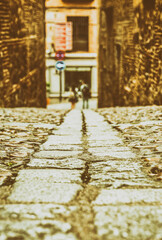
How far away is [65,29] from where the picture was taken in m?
22.7

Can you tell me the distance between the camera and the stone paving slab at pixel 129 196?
2.05 meters

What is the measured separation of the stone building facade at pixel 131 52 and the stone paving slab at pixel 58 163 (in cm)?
631

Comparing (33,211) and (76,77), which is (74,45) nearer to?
(76,77)

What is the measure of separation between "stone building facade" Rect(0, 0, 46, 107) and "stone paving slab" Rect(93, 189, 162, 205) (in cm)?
679

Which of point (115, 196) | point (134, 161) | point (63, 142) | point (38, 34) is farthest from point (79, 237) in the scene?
point (38, 34)

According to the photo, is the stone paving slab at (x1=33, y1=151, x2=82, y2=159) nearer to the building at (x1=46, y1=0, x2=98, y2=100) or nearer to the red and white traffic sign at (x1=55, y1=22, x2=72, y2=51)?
the red and white traffic sign at (x1=55, y1=22, x2=72, y2=51)

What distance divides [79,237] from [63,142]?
2517 mm

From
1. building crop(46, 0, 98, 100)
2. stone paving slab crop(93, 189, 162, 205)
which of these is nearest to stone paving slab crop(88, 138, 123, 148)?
stone paving slab crop(93, 189, 162, 205)

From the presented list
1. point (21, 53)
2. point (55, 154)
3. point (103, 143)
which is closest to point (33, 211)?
point (55, 154)

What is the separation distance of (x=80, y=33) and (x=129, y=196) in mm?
24216

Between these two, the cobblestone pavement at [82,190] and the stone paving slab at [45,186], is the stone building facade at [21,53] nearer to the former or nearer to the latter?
the cobblestone pavement at [82,190]

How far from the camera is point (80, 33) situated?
25625 millimetres

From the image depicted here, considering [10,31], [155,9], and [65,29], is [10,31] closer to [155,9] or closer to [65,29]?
[155,9]

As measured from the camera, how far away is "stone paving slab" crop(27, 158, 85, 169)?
2.92 meters
